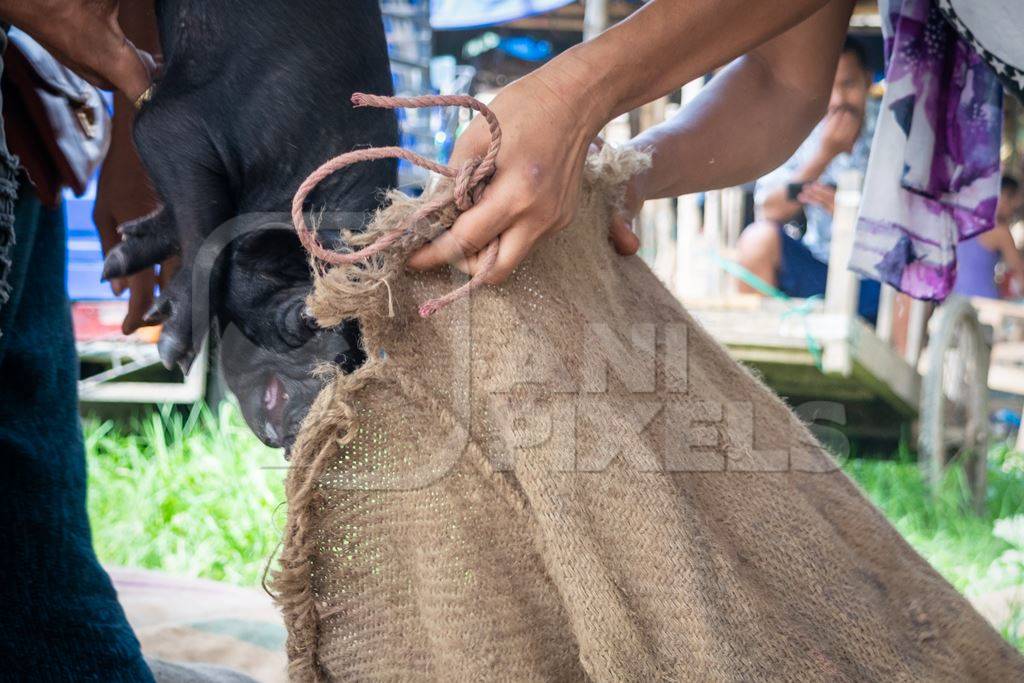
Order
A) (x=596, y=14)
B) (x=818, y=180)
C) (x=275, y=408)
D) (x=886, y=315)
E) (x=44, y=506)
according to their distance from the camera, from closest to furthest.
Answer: (x=275, y=408) < (x=44, y=506) < (x=886, y=315) < (x=596, y=14) < (x=818, y=180)

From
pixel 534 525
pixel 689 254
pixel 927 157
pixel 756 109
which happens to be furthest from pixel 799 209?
pixel 534 525

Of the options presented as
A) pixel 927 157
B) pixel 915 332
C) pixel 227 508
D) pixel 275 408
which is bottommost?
pixel 227 508

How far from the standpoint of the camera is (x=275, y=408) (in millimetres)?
935

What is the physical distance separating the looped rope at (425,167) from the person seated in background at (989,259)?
4.19 meters

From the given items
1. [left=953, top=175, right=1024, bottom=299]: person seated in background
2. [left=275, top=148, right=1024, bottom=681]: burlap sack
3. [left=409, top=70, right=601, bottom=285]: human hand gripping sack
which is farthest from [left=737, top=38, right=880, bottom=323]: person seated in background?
[left=409, top=70, right=601, bottom=285]: human hand gripping sack

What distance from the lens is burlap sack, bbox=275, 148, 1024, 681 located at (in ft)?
2.76

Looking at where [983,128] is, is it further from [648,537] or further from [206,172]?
[206,172]

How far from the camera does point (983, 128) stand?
50.8 inches

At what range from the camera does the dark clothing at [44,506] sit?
3.45ft

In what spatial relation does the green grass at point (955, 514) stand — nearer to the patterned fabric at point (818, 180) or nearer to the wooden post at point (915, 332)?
the wooden post at point (915, 332)

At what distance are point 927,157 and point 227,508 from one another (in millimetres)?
2271

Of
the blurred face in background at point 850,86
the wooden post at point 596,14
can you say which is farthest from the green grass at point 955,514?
the wooden post at point 596,14

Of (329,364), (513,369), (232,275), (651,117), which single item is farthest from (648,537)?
(651,117)

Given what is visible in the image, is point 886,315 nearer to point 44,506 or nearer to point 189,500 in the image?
point 189,500
